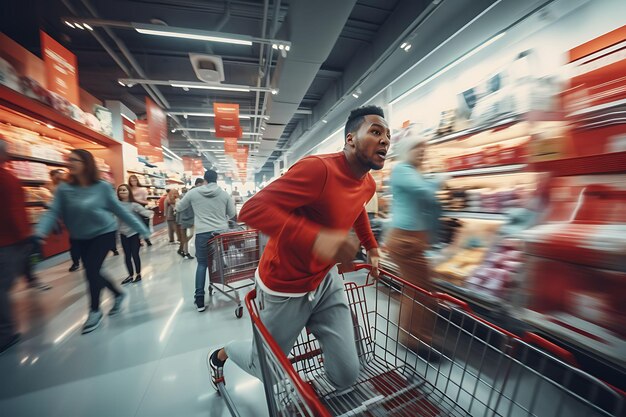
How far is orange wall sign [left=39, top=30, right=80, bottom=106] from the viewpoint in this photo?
12.4 ft

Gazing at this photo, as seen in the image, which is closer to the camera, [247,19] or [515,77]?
[515,77]

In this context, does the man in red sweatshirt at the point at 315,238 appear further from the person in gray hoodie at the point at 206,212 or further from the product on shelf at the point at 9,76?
the product on shelf at the point at 9,76

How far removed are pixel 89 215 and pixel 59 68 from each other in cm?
326

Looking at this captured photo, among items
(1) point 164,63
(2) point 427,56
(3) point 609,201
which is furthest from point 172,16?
(3) point 609,201

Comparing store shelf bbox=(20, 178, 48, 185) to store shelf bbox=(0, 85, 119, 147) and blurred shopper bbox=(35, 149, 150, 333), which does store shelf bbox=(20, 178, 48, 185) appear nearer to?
store shelf bbox=(0, 85, 119, 147)

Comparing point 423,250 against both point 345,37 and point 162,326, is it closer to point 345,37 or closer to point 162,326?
point 162,326

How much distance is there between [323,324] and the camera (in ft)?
4.40

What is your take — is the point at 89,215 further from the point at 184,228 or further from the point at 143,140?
the point at 143,140

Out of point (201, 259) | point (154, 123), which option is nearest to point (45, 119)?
point (154, 123)

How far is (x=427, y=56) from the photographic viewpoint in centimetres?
400

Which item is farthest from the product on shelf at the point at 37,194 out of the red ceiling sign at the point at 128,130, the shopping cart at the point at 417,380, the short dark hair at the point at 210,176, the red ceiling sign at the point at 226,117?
the shopping cart at the point at 417,380

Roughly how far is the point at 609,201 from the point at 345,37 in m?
5.57

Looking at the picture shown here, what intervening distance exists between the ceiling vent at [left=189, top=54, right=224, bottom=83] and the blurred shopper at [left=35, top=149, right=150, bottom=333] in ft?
11.6

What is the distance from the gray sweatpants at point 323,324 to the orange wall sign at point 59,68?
5.18 metres
